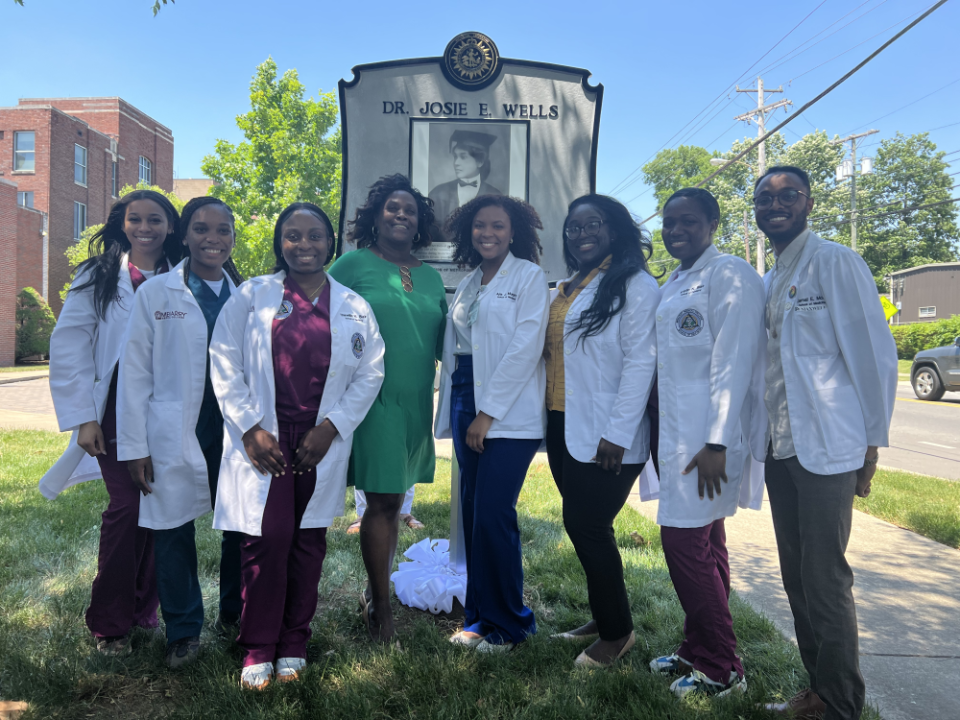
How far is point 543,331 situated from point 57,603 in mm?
3038

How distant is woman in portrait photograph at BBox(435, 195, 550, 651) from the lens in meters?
3.18

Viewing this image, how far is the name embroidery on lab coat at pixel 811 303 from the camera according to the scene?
2546 millimetres

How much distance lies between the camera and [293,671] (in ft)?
9.49

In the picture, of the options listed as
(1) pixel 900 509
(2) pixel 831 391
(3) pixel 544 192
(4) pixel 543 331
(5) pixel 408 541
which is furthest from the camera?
(1) pixel 900 509

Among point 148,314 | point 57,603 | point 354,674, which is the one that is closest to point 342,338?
point 148,314

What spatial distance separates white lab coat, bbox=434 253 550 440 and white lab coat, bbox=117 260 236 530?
4.36ft

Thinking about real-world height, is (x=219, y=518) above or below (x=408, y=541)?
above

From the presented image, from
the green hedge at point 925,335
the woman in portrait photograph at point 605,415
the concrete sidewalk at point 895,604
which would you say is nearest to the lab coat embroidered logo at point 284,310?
the woman in portrait photograph at point 605,415

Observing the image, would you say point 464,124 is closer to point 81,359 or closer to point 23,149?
point 81,359

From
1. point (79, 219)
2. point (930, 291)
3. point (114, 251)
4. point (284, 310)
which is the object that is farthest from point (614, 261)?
point (930, 291)

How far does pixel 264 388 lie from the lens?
2945 mm

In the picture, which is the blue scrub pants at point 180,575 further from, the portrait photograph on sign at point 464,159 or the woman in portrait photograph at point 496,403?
Answer: the portrait photograph on sign at point 464,159

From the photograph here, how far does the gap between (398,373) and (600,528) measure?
122cm

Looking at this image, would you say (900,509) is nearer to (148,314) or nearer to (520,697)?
(520,697)
